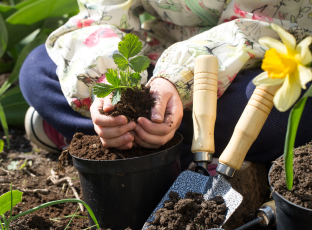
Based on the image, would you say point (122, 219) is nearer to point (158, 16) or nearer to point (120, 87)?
point (120, 87)

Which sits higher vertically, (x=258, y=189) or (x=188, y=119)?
(x=188, y=119)

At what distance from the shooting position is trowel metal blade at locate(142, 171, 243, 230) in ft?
2.48

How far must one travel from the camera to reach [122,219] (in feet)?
2.65

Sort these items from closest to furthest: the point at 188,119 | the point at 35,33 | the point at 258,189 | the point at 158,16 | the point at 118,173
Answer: the point at 118,173 → the point at 258,189 → the point at 188,119 → the point at 158,16 → the point at 35,33

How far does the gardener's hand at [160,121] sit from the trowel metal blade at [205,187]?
0.12 metres

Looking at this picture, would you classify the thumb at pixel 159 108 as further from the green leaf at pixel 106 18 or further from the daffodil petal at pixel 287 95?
the green leaf at pixel 106 18

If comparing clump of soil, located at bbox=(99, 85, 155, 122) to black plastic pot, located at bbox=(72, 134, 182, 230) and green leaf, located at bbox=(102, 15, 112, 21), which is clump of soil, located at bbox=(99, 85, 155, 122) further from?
green leaf, located at bbox=(102, 15, 112, 21)

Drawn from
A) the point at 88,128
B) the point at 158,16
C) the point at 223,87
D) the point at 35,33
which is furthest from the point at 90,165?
the point at 35,33

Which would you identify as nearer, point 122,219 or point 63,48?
point 122,219

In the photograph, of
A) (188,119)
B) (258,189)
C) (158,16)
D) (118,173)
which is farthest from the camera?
(158,16)

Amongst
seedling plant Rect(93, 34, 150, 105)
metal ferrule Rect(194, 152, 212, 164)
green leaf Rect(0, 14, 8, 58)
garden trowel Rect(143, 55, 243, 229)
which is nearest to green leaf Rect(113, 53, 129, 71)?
seedling plant Rect(93, 34, 150, 105)

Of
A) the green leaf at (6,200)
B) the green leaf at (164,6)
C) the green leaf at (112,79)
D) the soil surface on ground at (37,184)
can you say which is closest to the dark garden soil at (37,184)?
the soil surface on ground at (37,184)

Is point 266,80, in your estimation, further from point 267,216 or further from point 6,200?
point 6,200

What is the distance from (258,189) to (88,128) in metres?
0.64
